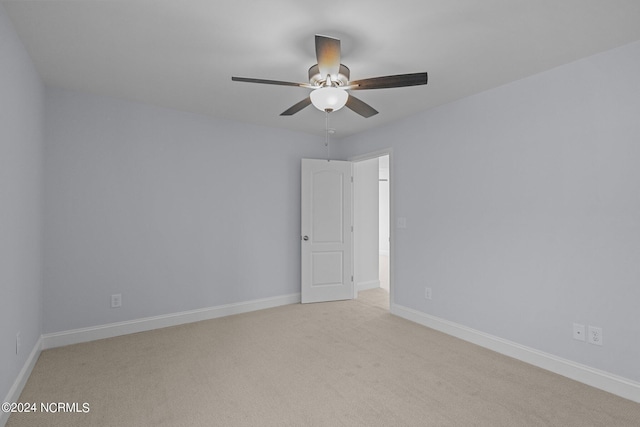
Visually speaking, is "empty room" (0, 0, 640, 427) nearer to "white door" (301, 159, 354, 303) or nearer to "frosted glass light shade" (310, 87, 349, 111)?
"frosted glass light shade" (310, 87, 349, 111)

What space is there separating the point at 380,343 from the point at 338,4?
9.42ft

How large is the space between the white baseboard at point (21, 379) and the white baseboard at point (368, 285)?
4.04m

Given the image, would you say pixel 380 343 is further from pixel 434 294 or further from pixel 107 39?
pixel 107 39

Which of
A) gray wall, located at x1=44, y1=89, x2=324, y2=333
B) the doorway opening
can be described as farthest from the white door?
the doorway opening

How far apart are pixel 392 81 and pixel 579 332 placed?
239cm

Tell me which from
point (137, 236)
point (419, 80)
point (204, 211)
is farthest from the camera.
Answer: point (204, 211)

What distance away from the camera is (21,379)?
2.39 metres

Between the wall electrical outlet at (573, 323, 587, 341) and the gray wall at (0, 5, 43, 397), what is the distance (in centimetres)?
391

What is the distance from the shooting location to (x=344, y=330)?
368 cm

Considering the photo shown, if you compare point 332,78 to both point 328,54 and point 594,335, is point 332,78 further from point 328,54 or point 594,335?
point 594,335

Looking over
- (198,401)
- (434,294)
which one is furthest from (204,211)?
(434,294)

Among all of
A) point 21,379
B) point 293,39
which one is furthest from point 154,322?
point 293,39

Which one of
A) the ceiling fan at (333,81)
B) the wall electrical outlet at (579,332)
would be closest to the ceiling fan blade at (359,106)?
the ceiling fan at (333,81)

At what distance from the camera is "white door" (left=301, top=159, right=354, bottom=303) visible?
4.80 m
